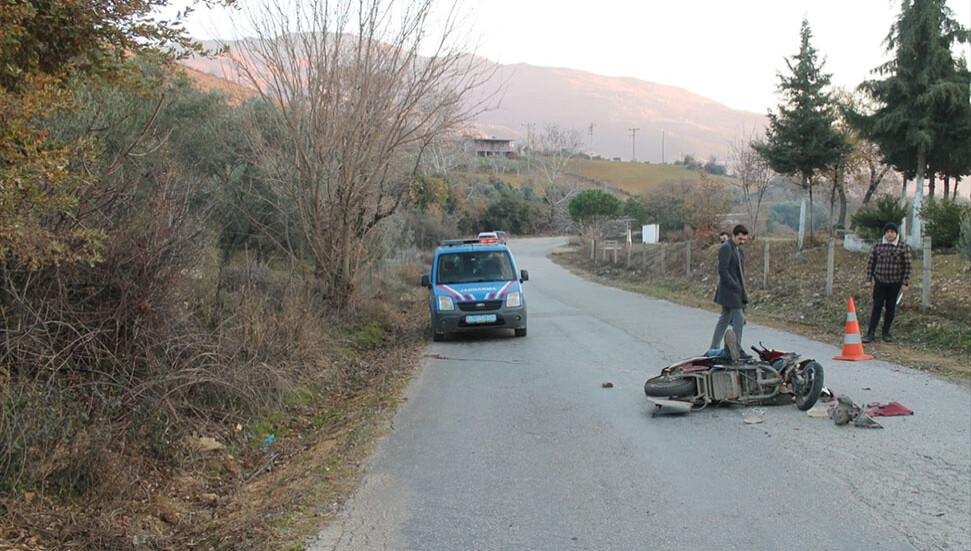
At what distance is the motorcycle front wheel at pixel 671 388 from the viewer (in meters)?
7.50

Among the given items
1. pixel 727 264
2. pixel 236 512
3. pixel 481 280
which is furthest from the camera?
pixel 481 280

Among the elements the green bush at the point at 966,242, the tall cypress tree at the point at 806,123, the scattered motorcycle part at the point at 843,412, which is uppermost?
the tall cypress tree at the point at 806,123

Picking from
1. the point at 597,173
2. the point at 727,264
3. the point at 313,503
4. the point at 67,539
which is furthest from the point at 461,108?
the point at 597,173

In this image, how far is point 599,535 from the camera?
448cm

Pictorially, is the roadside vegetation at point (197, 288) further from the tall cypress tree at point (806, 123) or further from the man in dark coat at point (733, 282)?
the tall cypress tree at point (806, 123)

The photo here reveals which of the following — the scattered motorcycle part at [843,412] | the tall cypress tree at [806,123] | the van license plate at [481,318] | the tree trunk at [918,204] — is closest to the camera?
the scattered motorcycle part at [843,412]

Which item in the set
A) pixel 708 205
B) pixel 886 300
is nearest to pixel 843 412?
pixel 886 300

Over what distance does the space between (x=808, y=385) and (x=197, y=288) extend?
22.3 ft

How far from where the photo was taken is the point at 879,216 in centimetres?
2022

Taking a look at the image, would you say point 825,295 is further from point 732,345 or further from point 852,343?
point 732,345

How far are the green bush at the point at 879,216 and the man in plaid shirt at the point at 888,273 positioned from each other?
9560mm

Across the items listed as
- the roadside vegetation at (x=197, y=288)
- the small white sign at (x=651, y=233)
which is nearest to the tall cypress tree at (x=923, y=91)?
the roadside vegetation at (x=197, y=288)

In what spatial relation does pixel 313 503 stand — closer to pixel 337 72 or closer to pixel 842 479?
pixel 842 479

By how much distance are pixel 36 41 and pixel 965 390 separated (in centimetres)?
970
